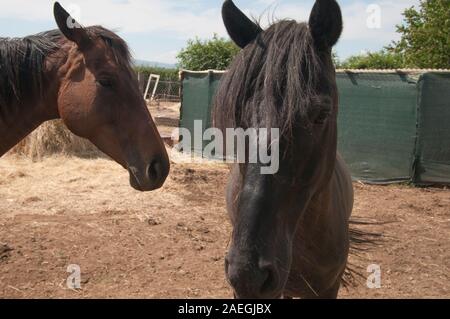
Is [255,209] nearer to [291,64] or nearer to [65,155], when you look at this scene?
[291,64]

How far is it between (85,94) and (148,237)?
274 centimetres

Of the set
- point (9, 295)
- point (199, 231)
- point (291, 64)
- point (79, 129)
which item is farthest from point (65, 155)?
point (291, 64)

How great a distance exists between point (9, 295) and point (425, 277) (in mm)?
4309

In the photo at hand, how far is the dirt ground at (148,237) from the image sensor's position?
13.9ft

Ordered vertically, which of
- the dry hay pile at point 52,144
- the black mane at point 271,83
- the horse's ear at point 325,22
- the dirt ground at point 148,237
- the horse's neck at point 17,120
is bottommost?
the dirt ground at point 148,237

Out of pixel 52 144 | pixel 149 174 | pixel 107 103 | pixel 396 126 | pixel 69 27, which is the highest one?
pixel 69 27

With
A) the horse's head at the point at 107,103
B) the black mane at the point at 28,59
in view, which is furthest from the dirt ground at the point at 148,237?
the black mane at the point at 28,59

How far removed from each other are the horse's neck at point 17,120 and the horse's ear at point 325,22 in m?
2.26

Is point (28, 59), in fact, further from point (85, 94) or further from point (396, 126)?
Answer: point (396, 126)

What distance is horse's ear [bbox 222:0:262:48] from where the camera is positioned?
2.16 m

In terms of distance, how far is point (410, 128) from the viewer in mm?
8445

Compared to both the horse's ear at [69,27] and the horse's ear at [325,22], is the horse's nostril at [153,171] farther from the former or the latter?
the horse's ear at [325,22]

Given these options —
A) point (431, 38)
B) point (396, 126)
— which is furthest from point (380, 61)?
point (396, 126)

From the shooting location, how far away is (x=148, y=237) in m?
5.41
